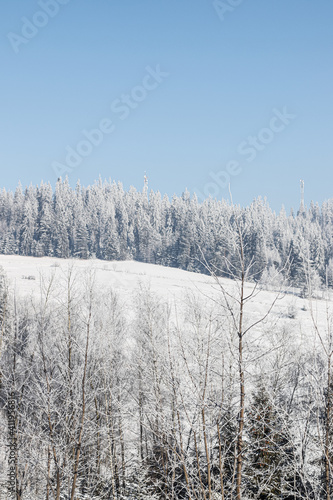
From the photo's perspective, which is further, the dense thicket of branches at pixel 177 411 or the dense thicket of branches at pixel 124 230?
the dense thicket of branches at pixel 124 230

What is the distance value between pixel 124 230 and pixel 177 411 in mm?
98207

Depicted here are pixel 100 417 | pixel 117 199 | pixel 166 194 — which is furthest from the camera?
pixel 166 194

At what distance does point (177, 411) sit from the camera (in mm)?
5707

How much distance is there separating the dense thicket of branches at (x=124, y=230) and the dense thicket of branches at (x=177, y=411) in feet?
209

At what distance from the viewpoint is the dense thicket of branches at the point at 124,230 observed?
88.4 metres

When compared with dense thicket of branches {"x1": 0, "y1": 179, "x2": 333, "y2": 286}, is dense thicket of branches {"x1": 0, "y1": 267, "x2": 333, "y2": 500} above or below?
below

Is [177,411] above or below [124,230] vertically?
below

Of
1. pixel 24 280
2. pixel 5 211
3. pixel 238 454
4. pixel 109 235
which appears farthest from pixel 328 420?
pixel 5 211

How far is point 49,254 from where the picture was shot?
89.4 metres

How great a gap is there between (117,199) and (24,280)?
74.0 metres

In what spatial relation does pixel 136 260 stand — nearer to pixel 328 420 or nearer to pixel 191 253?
pixel 191 253

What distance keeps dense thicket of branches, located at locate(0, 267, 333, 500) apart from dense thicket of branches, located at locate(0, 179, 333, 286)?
2511 inches

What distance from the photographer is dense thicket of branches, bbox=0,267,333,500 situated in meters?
4.87

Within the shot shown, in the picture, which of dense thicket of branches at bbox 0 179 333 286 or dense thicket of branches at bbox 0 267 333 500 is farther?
dense thicket of branches at bbox 0 179 333 286
